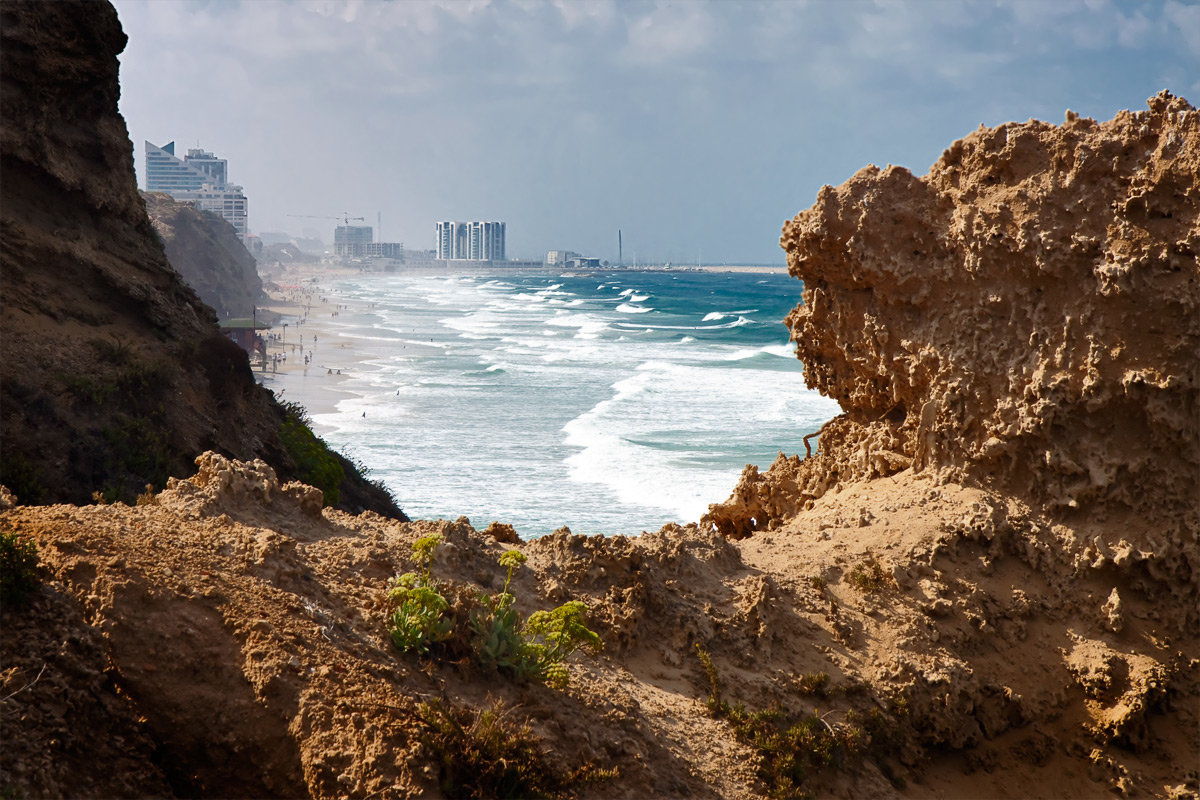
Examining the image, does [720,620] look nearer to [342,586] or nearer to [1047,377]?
[342,586]

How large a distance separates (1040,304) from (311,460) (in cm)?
1243

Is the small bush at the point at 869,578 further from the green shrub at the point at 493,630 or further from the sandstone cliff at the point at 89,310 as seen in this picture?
the sandstone cliff at the point at 89,310

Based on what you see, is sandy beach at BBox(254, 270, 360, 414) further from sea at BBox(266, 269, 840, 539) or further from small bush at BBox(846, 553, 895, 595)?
small bush at BBox(846, 553, 895, 595)

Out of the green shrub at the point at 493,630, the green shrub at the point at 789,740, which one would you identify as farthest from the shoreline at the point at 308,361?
the green shrub at the point at 789,740

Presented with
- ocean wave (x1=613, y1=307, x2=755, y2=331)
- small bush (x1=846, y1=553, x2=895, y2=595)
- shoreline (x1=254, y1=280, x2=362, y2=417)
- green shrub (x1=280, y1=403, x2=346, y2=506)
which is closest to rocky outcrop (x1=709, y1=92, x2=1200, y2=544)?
small bush (x1=846, y1=553, x2=895, y2=595)

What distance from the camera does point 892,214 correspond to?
8820 mm

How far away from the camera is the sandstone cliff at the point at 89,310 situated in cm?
1158

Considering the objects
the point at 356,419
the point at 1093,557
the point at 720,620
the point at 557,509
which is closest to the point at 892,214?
the point at 1093,557

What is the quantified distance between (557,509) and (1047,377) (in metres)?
15.4

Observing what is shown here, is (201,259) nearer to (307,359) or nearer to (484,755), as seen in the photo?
(307,359)

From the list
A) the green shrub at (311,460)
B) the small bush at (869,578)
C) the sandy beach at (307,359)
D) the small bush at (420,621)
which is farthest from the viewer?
the sandy beach at (307,359)

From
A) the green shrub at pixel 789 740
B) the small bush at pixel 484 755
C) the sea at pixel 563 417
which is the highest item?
the small bush at pixel 484 755

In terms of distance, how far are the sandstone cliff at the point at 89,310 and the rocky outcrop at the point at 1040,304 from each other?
8.89 meters

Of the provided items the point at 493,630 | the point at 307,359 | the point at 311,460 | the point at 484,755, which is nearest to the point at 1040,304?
the point at 493,630
